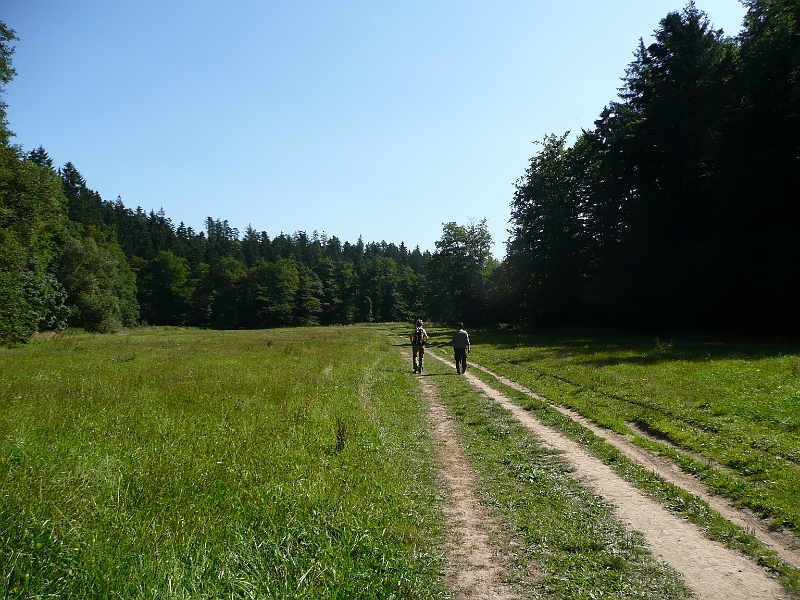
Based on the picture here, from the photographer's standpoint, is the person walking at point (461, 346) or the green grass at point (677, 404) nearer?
the green grass at point (677, 404)

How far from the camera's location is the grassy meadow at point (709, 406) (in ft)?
22.5

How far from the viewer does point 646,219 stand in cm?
4034

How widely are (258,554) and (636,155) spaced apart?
44385 millimetres

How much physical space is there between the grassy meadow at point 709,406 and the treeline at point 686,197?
47.1ft

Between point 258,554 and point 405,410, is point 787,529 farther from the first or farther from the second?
point 405,410

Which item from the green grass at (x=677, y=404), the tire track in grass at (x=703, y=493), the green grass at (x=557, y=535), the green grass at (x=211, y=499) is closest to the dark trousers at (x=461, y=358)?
the green grass at (x=677, y=404)

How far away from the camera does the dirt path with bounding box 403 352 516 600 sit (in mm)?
4434

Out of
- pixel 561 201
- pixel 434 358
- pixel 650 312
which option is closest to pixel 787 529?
pixel 434 358

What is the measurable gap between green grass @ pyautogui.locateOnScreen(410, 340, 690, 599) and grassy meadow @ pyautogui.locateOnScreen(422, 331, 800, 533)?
1.96 meters

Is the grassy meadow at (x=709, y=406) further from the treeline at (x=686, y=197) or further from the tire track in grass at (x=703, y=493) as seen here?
the treeline at (x=686, y=197)

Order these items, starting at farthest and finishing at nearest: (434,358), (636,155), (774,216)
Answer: (636,155) → (774,216) → (434,358)

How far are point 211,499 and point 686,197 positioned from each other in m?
43.9

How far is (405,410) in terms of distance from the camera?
12.9 metres

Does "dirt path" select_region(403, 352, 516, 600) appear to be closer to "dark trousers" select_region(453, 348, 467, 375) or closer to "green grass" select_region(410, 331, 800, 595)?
"green grass" select_region(410, 331, 800, 595)
